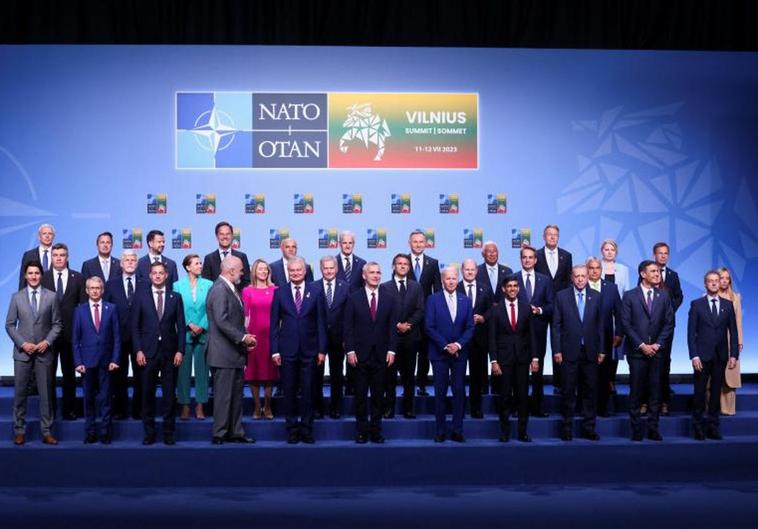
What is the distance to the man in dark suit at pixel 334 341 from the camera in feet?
24.6

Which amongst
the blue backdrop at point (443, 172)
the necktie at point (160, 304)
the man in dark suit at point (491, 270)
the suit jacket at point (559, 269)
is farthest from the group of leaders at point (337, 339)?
the blue backdrop at point (443, 172)

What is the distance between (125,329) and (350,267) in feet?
6.07

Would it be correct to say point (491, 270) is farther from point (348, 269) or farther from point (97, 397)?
point (97, 397)

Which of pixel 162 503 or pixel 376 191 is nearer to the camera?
pixel 162 503

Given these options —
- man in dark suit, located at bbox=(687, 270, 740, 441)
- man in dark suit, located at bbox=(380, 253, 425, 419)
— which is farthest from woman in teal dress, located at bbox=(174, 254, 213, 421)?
man in dark suit, located at bbox=(687, 270, 740, 441)

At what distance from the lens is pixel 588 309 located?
7367mm

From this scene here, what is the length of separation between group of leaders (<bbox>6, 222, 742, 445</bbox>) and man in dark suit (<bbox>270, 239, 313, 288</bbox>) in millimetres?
71

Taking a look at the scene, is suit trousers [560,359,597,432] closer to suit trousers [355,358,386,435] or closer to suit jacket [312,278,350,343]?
suit trousers [355,358,386,435]

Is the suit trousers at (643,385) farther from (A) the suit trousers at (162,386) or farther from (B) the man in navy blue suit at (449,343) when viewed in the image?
(A) the suit trousers at (162,386)

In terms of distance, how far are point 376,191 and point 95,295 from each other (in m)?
3.17

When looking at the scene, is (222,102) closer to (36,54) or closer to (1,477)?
(36,54)

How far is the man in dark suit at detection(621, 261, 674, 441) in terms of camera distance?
7.32 meters

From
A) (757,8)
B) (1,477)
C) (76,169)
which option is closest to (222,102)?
(76,169)

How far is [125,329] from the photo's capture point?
723 centimetres
